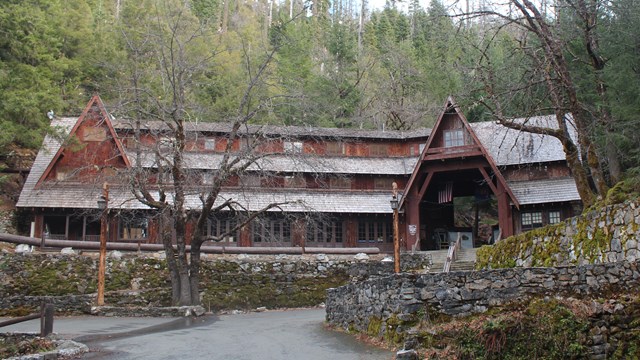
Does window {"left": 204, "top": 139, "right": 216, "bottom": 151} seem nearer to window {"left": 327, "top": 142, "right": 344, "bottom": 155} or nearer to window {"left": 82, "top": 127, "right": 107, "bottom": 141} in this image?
window {"left": 82, "top": 127, "right": 107, "bottom": 141}

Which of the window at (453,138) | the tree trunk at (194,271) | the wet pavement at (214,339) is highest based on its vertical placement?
the window at (453,138)

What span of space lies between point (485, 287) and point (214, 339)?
7712mm

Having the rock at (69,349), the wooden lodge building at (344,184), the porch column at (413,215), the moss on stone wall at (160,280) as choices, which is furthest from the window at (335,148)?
the rock at (69,349)

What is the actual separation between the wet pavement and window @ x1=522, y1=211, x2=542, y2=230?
57.1ft

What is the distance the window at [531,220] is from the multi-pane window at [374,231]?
27.0 feet

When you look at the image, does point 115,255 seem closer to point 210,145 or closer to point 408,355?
point 210,145

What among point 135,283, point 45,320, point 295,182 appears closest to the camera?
point 45,320

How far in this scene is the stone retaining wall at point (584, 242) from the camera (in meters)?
13.7

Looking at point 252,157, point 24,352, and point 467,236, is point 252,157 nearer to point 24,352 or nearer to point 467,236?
point 24,352

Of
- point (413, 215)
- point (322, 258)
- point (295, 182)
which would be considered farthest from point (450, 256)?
point (295, 182)

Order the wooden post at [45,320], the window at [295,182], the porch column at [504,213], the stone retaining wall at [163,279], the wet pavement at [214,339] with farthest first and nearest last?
1. the window at [295,182]
2. the porch column at [504,213]
3. the stone retaining wall at [163,279]
4. the wooden post at [45,320]
5. the wet pavement at [214,339]

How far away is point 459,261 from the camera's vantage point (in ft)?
97.6

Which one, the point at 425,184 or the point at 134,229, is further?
the point at 134,229

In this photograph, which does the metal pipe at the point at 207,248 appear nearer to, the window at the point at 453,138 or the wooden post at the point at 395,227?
the window at the point at 453,138
